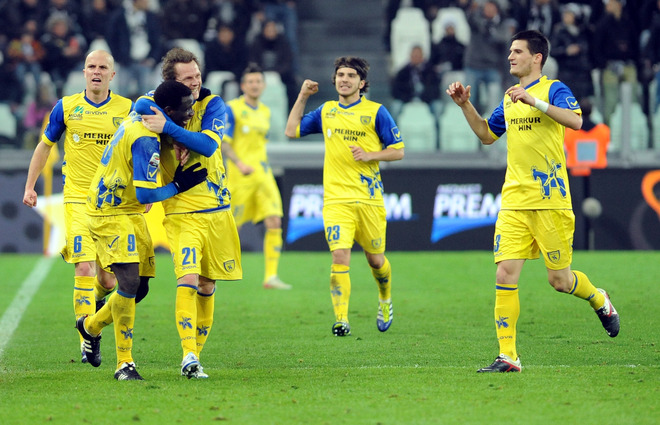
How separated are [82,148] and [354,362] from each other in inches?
104

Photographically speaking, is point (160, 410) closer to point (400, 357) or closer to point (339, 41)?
point (400, 357)

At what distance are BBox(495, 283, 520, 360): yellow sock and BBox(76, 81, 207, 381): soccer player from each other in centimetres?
Result: 212

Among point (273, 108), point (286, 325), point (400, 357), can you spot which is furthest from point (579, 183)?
Result: point (400, 357)

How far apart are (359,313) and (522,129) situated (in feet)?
12.2

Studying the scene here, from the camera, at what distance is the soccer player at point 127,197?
630 centimetres

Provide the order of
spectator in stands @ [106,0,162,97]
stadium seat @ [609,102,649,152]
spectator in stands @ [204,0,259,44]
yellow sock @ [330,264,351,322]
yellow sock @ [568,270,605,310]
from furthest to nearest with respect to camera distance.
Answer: spectator in stands @ [204,0,259,44], spectator in stands @ [106,0,162,97], stadium seat @ [609,102,649,152], yellow sock @ [330,264,351,322], yellow sock @ [568,270,605,310]

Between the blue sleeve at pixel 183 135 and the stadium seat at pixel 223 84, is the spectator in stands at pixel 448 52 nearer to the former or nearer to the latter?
the stadium seat at pixel 223 84

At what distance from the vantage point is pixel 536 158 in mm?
7004

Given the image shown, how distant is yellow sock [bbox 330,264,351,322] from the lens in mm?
8805

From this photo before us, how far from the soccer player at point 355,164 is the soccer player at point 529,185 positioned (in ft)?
6.85

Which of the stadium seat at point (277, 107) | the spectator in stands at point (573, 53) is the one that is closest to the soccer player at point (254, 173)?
the stadium seat at point (277, 107)

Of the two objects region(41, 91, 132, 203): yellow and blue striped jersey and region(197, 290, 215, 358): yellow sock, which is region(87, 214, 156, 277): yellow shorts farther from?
region(41, 91, 132, 203): yellow and blue striped jersey

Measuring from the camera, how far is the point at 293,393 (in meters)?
6.08

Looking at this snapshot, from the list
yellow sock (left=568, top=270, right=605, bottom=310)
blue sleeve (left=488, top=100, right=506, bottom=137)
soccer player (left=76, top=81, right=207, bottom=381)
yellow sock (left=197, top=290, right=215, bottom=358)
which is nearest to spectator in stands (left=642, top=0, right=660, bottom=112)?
yellow sock (left=568, top=270, right=605, bottom=310)
